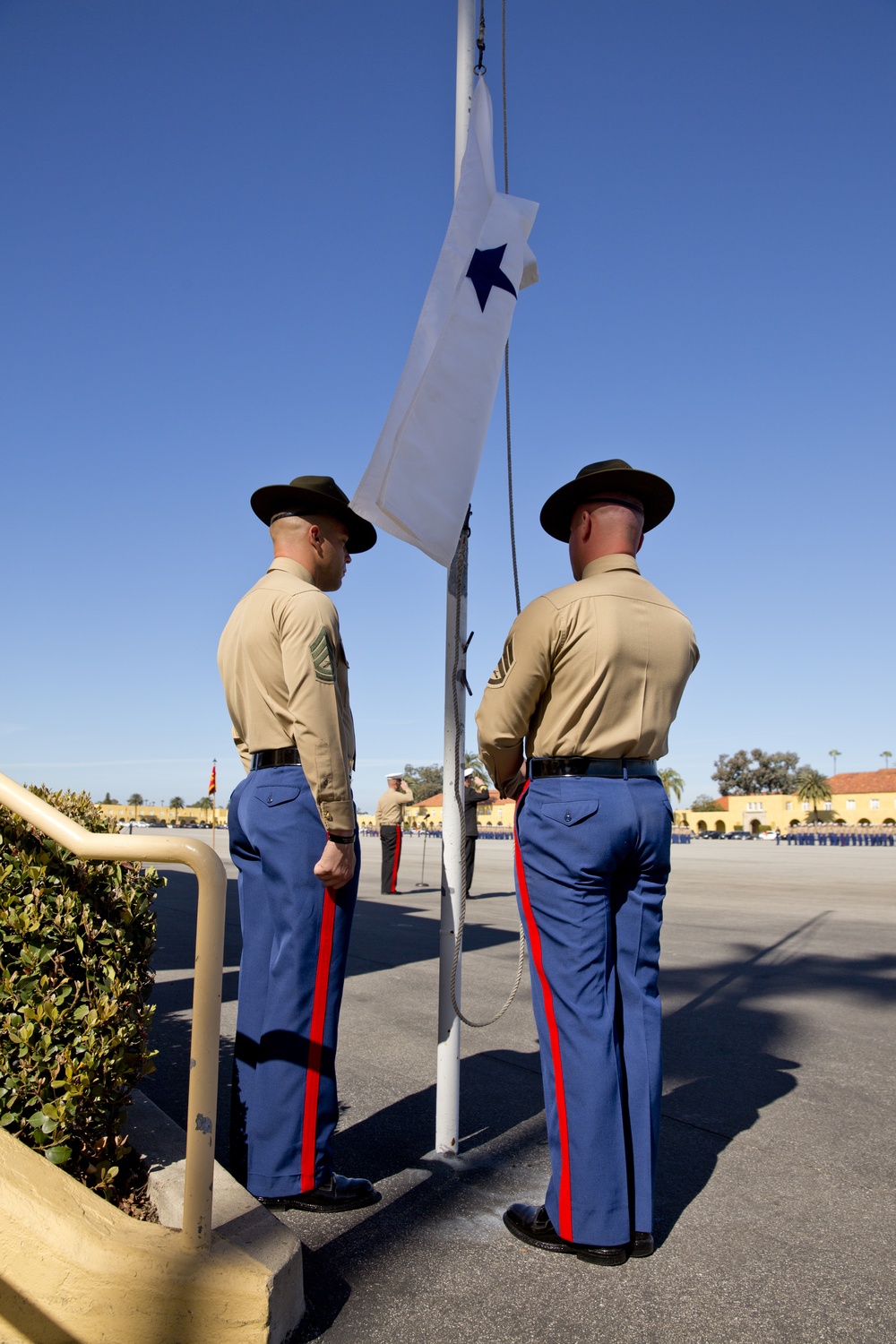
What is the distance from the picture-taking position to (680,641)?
8.80 ft

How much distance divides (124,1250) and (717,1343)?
4.23 feet

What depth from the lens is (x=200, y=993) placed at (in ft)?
6.09

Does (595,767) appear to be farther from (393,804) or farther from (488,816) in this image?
(488,816)

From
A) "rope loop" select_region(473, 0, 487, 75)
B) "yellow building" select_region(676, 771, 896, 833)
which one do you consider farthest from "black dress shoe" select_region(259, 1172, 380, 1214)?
"yellow building" select_region(676, 771, 896, 833)

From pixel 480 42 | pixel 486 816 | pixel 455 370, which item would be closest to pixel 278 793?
pixel 455 370

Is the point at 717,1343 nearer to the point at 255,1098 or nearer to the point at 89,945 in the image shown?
the point at 255,1098

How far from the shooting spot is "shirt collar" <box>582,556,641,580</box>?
277 centimetres

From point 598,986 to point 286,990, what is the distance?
2.97ft

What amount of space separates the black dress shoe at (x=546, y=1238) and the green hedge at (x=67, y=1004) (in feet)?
3.51

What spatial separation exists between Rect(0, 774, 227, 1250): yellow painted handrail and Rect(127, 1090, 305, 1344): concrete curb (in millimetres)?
135

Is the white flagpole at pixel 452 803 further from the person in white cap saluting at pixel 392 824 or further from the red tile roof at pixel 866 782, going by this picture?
the red tile roof at pixel 866 782

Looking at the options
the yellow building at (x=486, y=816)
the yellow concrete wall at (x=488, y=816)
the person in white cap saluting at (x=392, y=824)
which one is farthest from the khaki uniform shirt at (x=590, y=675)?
the yellow concrete wall at (x=488, y=816)

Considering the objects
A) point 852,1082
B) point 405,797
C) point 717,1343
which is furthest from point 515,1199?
point 405,797

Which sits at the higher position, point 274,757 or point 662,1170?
point 274,757
